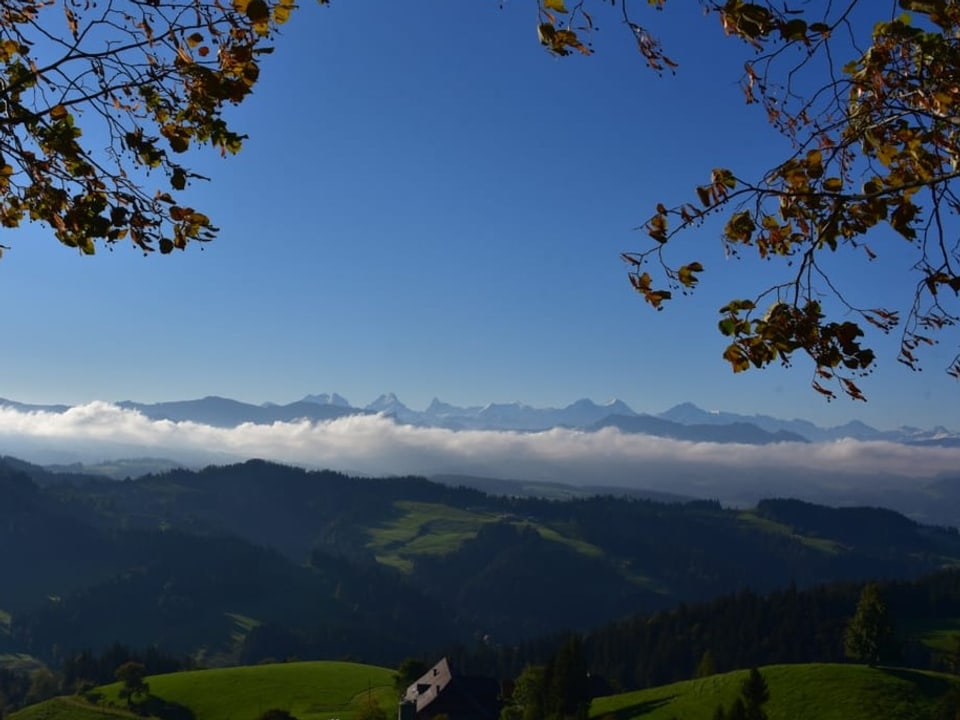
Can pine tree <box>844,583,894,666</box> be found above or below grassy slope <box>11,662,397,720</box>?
above

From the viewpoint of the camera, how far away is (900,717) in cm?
7312

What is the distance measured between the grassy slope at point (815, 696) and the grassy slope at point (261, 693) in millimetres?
32539

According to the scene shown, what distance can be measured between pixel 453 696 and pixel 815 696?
39463 millimetres

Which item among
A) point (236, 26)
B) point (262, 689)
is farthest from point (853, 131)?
point (262, 689)

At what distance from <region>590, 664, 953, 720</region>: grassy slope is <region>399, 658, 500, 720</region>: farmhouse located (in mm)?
12387

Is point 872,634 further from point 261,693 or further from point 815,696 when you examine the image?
point 261,693

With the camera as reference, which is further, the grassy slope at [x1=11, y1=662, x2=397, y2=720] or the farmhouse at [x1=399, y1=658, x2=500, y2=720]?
the grassy slope at [x1=11, y1=662, x2=397, y2=720]

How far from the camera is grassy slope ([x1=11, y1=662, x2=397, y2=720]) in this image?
102 meters

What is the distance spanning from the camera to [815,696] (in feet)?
258

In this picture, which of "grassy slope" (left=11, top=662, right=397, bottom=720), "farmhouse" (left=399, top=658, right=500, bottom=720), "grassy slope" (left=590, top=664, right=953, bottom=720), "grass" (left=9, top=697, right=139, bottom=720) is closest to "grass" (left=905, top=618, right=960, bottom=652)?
"grassy slope" (left=590, top=664, right=953, bottom=720)

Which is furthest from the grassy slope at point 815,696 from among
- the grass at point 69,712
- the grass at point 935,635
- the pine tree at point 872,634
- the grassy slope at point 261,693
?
the grass at point 935,635

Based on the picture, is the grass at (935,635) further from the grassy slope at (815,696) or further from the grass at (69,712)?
the grass at (69,712)

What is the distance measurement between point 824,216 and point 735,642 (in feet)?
644

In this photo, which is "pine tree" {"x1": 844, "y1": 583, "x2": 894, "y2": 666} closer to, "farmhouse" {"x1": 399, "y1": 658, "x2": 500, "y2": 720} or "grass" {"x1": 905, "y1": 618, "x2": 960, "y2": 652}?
"farmhouse" {"x1": 399, "y1": 658, "x2": 500, "y2": 720}
